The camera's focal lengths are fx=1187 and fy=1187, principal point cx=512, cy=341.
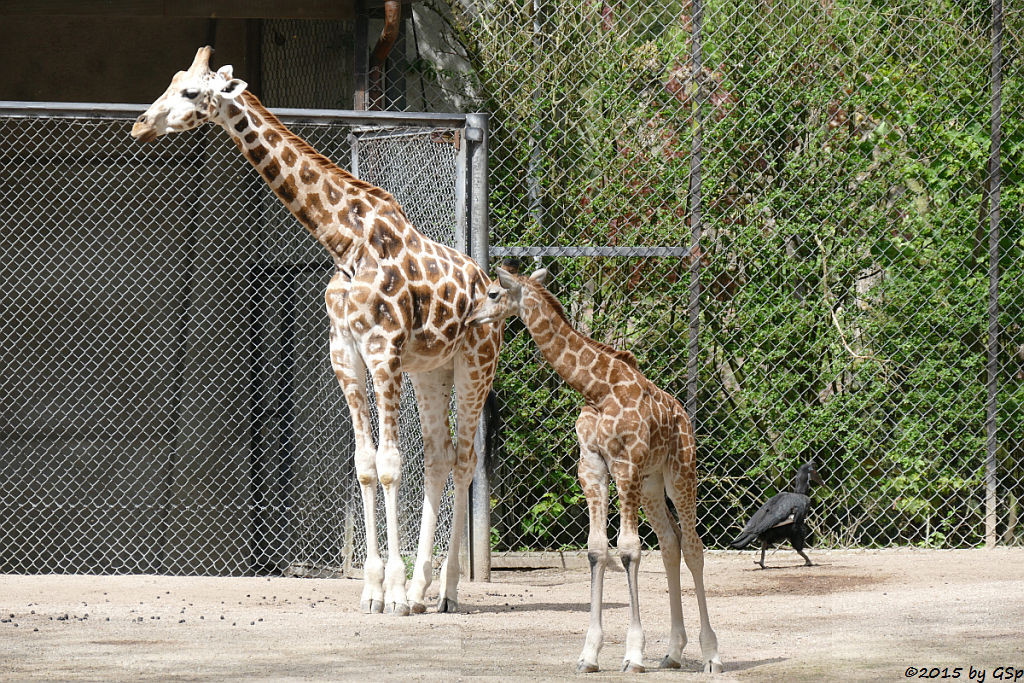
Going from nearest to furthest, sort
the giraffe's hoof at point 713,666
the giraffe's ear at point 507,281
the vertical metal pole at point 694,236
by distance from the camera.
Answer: the giraffe's hoof at point 713,666 < the giraffe's ear at point 507,281 < the vertical metal pole at point 694,236

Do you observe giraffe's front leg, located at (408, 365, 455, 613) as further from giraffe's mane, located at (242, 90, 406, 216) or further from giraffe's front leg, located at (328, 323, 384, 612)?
giraffe's mane, located at (242, 90, 406, 216)

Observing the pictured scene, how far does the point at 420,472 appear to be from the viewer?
7.27m

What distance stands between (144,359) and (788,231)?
5017 millimetres

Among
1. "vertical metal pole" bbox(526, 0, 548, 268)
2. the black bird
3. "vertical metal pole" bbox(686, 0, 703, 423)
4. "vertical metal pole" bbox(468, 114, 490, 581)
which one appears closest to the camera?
"vertical metal pole" bbox(468, 114, 490, 581)

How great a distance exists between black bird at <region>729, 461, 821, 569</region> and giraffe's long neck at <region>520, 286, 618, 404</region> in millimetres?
2949

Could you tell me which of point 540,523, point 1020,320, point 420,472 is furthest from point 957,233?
point 420,472

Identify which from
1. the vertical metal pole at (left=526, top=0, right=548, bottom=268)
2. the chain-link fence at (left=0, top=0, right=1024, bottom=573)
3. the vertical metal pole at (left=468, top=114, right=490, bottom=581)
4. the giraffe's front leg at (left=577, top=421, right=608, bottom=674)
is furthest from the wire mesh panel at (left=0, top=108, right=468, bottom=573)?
the giraffe's front leg at (left=577, top=421, right=608, bottom=674)

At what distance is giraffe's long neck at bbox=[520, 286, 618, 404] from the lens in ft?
15.5

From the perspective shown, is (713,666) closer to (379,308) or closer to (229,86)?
(379,308)

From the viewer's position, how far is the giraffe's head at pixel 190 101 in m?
5.87

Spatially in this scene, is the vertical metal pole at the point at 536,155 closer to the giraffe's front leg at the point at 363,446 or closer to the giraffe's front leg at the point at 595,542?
the giraffe's front leg at the point at 363,446

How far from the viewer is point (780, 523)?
734cm

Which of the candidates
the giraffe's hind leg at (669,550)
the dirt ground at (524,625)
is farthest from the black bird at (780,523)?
the giraffe's hind leg at (669,550)

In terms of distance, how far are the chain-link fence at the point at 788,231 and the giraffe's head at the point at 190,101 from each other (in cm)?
248
